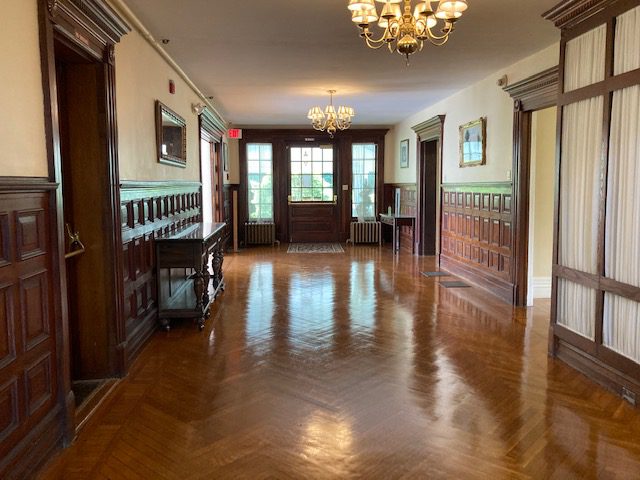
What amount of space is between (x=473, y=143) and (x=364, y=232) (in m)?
5.27

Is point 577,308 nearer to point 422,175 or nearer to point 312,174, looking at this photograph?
point 422,175

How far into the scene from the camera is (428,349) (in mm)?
4371

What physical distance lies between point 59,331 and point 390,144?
10.7 meters

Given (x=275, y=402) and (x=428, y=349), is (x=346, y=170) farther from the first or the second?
(x=275, y=402)

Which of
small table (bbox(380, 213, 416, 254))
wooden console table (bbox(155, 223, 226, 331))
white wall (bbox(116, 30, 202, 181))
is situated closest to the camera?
white wall (bbox(116, 30, 202, 181))

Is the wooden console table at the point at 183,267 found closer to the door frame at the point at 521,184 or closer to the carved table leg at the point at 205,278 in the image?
the carved table leg at the point at 205,278

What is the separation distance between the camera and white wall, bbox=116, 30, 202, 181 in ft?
13.4

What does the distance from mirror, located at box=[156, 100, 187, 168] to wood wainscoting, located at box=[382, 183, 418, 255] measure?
533 cm

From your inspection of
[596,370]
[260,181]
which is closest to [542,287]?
[596,370]

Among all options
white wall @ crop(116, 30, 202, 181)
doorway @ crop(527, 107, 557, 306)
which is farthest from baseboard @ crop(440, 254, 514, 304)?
white wall @ crop(116, 30, 202, 181)

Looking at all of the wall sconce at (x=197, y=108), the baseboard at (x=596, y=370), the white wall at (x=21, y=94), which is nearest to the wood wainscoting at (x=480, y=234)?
the baseboard at (x=596, y=370)

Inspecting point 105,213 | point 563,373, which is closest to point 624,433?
point 563,373

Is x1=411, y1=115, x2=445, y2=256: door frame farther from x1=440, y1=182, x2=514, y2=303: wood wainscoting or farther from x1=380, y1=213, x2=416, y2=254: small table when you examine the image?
x1=440, y1=182, x2=514, y2=303: wood wainscoting

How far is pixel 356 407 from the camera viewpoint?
3211mm
